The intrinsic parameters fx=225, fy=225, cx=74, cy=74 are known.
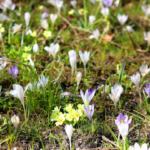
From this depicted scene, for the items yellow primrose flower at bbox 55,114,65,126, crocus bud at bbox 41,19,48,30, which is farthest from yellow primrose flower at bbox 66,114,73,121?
crocus bud at bbox 41,19,48,30

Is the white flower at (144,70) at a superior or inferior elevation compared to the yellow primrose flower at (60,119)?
superior

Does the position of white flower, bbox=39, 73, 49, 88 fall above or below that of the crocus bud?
below

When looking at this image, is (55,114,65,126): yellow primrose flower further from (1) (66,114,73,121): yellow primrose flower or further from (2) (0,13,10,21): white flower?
(2) (0,13,10,21): white flower

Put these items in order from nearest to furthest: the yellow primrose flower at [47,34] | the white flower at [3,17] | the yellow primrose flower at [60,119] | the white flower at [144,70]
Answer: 1. the yellow primrose flower at [60,119]
2. the white flower at [144,70]
3. the yellow primrose flower at [47,34]
4. the white flower at [3,17]

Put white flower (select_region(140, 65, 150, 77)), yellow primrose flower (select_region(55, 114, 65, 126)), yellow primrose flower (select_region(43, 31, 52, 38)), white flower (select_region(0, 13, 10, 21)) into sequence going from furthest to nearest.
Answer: white flower (select_region(0, 13, 10, 21)), yellow primrose flower (select_region(43, 31, 52, 38)), white flower (select_region(140, 65, 150, 77)), yellow primrose flower (select_region(55, 114, 65, 126))

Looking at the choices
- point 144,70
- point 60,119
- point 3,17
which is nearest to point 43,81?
point 60,119

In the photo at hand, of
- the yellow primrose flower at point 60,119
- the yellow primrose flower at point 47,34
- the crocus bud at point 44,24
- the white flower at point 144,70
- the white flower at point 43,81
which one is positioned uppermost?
the crocus bud at point 44,24

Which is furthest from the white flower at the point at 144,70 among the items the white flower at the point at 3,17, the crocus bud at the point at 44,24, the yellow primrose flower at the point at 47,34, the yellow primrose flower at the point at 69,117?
the white flower at the point at 3,17

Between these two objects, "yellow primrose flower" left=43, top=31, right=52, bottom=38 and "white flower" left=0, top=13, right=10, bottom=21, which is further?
"white flower" left=0, top=13, right=10, bottom=21

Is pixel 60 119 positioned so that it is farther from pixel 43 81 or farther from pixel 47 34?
pixel 47 34

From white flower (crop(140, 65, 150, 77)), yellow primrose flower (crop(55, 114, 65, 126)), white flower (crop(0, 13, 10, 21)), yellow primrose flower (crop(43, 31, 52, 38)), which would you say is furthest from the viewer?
white flower (crop(0, 13, 10, 21))

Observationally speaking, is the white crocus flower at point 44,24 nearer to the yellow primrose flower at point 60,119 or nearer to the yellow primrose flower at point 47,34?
the yellow primrose flower at point 47,34
